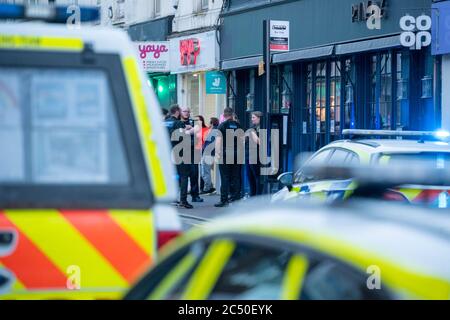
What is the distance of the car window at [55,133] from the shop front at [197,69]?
23234mm

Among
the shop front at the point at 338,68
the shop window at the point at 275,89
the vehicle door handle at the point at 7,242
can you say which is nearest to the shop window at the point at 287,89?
the shop front at the point at 338,68

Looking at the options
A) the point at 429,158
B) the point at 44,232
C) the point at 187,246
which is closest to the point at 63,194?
the point at 44,232

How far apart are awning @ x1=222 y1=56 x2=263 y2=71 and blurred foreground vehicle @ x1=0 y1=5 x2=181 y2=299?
21324 millimetres

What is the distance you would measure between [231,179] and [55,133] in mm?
→ 17546

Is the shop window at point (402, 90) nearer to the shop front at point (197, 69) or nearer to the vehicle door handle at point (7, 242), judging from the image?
the shop front at point (197, 69)

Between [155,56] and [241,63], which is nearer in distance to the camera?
[241,63]

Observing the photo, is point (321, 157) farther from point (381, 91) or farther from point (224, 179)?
point (224, 179)

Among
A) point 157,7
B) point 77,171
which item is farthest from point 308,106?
point 77,171

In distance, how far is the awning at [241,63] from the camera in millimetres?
27319

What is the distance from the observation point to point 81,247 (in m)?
5.45

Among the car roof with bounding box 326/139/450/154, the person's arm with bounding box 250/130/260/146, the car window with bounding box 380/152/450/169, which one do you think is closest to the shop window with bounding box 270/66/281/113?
the person's arm with bounding box 250/130/260/146

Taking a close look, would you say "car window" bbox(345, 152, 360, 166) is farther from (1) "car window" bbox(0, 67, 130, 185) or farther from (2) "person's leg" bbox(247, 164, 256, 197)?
(2) "person's leg" bbox(247, 164, 256, 197)
